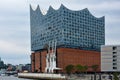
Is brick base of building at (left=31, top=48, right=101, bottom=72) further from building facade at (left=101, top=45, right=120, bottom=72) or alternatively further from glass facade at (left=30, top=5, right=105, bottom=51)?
building facade at (left=101, top=45, right=120, bottom=72)

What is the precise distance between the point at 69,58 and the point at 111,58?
3237 cm

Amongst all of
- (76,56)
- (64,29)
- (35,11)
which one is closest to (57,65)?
(76,56)

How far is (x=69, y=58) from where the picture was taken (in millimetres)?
149875

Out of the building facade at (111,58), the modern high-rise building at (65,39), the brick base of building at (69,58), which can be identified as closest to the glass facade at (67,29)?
the modern high-rise building at (65,39)

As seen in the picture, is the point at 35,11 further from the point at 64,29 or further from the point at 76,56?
the point at 76,56

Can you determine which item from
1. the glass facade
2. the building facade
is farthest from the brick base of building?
the building facade

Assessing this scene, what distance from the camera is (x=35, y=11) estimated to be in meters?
190

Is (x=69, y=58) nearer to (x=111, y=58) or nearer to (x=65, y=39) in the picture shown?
(x=65, y=39)

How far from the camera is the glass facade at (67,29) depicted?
528 feet

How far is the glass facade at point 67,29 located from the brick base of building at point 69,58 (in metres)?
6.96

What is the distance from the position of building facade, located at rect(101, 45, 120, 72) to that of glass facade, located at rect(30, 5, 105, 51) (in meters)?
38.0

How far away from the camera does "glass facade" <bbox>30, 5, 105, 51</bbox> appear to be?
16100 centimetres

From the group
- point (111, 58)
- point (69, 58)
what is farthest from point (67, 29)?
point (111, 58)

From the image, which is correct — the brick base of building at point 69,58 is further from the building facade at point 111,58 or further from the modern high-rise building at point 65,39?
the building facade at point 111,58
